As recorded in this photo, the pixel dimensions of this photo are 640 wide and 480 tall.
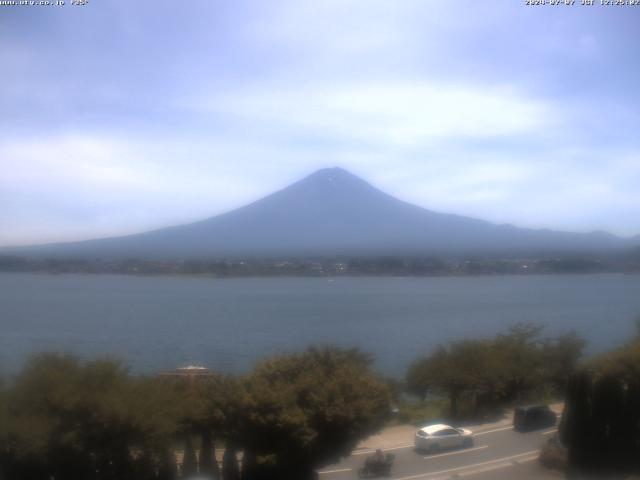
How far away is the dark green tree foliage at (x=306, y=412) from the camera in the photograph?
836 centimetres

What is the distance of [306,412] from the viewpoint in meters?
8.64

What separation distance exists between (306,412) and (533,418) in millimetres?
5368

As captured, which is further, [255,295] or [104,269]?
[255,295]

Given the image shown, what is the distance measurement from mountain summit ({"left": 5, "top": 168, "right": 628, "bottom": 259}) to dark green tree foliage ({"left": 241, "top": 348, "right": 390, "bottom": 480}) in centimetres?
5054

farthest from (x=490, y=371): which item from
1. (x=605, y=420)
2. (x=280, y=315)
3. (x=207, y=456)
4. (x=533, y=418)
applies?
(x=280, y=315)

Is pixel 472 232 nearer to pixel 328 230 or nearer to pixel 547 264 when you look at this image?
pixel 328 230

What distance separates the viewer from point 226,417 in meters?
8.63

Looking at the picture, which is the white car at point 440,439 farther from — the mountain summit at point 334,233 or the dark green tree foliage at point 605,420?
the mountain summit at point 334,233

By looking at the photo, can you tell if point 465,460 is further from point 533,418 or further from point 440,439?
point 533,418

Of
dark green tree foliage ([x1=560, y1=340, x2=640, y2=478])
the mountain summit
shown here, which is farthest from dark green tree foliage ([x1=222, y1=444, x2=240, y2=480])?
the mountain summit

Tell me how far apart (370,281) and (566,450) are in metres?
58.5

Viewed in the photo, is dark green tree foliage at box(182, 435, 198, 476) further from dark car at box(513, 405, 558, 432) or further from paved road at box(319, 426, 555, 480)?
dark car at box(513, 405, 558, 432)

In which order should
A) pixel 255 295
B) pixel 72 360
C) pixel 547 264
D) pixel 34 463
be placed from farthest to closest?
1. pixel 255 295
2. pixel 547 264
3. pixel 72 360
4. pixel 34 463

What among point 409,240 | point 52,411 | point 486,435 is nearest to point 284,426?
point 52,411
